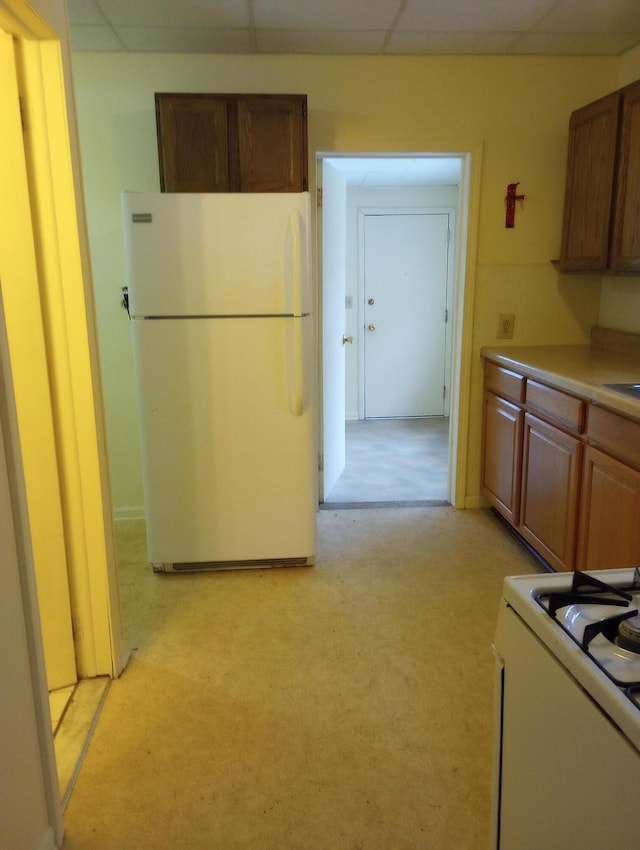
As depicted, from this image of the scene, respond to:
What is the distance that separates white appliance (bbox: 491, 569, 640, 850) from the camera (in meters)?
0.68

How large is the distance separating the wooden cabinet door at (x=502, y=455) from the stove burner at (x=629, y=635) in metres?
2.14

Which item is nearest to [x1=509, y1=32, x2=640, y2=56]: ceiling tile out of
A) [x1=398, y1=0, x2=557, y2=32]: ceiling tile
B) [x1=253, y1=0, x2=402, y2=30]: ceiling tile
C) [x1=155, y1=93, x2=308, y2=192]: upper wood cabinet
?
[x1=398, y1=0, x2=557, y2=32]: ceiling tile

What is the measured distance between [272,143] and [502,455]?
1.87 m

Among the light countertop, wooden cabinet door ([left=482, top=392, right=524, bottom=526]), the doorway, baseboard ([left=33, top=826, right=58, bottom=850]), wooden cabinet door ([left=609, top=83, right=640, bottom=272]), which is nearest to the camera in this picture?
baseboard ([left=33, top=826, right=58, bottom=850])

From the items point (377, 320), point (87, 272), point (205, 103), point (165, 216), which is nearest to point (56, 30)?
point (87, 272)

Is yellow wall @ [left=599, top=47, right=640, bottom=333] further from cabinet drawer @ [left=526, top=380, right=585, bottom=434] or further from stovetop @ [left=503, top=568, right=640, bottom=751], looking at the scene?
stovetop @ [left=503, top=568, right=640, bottom=751]

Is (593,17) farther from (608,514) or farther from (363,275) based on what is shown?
(363,275)

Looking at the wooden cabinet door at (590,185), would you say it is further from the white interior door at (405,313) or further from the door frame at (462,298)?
the white interior door at (405,313)

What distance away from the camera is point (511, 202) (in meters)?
3.21

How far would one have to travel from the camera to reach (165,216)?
2.43 metres

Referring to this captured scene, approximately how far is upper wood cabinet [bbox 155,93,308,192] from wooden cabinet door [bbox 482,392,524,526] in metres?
1.50

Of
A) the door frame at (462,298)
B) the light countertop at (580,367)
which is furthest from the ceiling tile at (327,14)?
the light countertop at (580,367)

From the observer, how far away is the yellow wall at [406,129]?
297 cm

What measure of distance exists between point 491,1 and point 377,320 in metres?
3.36
